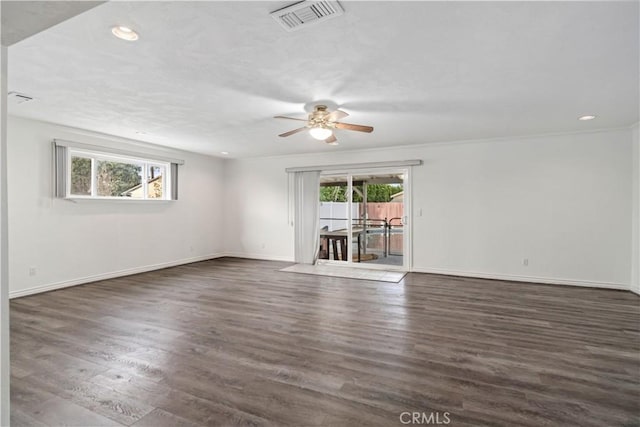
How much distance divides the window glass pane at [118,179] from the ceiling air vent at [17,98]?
173 centimetres

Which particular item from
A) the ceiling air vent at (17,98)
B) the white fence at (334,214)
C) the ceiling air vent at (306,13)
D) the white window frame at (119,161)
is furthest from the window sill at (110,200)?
the ceiling air vent at (306,13)

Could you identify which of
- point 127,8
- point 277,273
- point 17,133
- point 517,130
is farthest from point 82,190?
point 517,130

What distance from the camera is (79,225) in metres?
4.74

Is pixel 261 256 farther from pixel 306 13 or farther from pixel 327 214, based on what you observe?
pixel 306 13

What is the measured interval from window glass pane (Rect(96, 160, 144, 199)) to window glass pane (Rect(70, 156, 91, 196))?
14 cm

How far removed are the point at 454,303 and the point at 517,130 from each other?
2866mm

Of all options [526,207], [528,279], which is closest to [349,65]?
[526,207]

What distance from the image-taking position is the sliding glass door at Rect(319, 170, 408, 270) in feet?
20.1

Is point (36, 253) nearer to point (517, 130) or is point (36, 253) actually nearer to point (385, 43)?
point (385, 43)

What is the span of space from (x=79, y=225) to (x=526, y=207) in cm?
723

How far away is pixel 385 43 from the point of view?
7.25 ft

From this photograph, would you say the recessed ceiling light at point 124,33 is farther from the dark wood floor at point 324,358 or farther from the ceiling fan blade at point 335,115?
the dark wood floor at point 324,358

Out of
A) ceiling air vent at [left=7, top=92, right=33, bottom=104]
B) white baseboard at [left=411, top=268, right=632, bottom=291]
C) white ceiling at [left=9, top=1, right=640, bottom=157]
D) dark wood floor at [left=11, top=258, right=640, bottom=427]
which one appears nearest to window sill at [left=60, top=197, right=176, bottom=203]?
white ceiling at [left=9, top=1, right=640, bottom=157]

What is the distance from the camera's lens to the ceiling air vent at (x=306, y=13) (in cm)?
179
